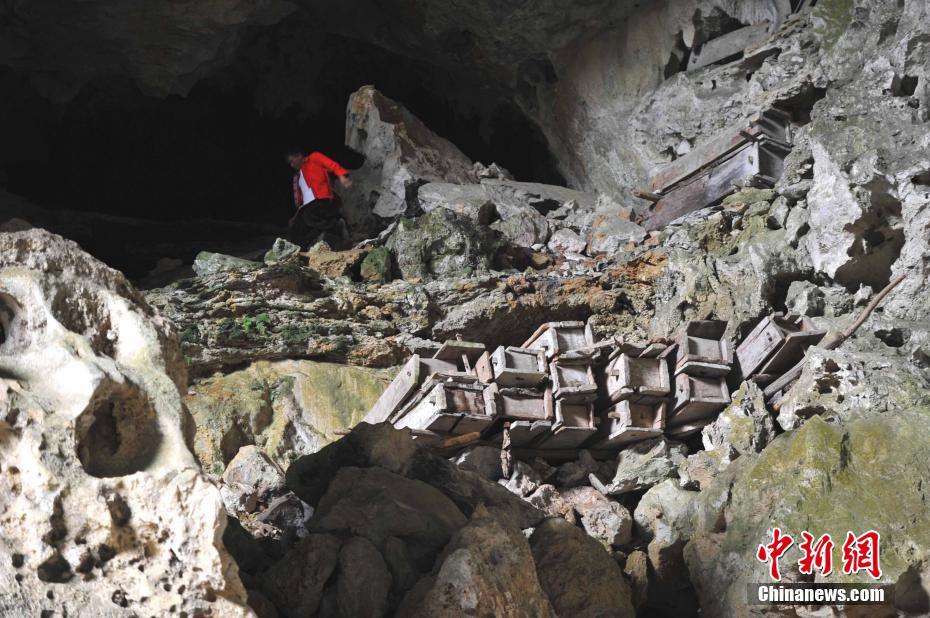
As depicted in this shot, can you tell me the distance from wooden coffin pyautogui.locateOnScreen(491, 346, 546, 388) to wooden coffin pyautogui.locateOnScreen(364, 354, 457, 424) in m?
0.42

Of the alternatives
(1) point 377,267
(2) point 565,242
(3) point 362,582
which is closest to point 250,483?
(3) point 362,582

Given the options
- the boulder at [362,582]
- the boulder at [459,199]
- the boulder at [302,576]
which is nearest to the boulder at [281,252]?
the boulder at [459,199]

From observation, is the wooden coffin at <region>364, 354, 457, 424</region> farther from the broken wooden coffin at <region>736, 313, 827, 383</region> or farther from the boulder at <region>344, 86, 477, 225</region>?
the boulder at <region>344, 86, 477, 225</region>

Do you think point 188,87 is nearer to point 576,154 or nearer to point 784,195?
point 576,154

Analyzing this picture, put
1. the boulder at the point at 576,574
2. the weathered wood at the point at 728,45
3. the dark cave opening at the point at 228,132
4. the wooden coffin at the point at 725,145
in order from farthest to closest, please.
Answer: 1. the dark cave opening at the point at 228,132
2. the weathered wood at the point at 728,45
3. the wooden coffin at the point at 725,145
4. the boulder at the point at 576,574

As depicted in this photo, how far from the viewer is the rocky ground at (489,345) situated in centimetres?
396

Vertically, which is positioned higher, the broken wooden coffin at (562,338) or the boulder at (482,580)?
the broken wooden coffin at (562,338)

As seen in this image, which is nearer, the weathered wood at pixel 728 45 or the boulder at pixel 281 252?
the boulder at pixel 281 252

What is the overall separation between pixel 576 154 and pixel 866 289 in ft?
24.0

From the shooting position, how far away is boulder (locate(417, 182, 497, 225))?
41.1 ft

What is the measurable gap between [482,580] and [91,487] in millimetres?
2105

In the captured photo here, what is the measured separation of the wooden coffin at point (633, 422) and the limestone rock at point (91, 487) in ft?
14.8

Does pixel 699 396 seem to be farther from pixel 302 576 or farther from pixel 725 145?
pixel 725 145

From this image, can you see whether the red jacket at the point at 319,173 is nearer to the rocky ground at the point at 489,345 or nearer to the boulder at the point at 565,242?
the rocky ground at the point at 489,345
